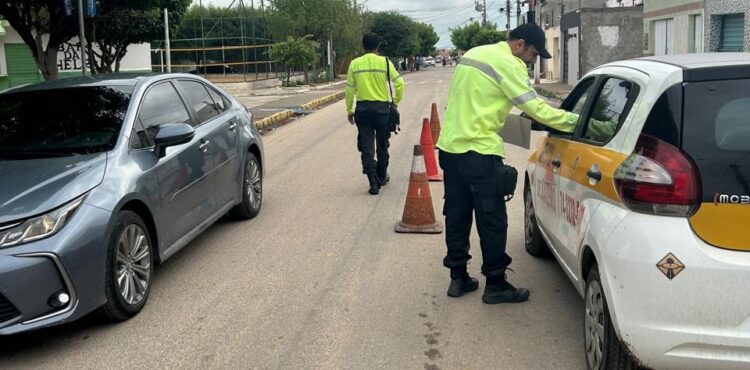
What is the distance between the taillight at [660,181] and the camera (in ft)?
9.83

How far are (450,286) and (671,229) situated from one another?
2222 mm

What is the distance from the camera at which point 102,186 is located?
14.8 feet

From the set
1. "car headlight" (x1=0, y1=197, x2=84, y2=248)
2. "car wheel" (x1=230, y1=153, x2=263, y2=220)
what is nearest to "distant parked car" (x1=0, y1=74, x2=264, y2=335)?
"car headlight" (x1=0, y1=197, x2=84, y2=248)

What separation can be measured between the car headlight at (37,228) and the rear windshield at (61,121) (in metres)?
0.91

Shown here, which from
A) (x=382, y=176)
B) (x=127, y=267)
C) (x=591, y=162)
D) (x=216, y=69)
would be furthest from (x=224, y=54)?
(x=591, y=162)

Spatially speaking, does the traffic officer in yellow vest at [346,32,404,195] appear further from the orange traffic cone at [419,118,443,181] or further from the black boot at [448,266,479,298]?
the black boot at [448,266,479,298]

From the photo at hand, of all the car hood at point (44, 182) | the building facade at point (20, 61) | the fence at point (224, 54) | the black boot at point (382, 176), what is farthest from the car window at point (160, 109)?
the fence at point (224, 54)

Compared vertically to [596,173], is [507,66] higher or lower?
higher

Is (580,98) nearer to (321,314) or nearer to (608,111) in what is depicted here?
(608,111)

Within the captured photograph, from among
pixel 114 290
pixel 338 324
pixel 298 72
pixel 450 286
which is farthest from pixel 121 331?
pixel 298 72

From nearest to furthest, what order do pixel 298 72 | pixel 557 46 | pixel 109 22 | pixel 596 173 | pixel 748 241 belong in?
pixel 748 241
pixel 596 173
pixel 109 22
pixel 557 46
pixel 298 72

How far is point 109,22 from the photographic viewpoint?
512 inches

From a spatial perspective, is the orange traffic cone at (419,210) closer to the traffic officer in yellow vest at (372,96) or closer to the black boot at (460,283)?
the black boot at (460,283)

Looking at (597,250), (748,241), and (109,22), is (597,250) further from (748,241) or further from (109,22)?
(109,22)
